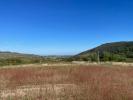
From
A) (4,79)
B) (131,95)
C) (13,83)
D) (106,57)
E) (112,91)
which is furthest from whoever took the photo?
(106,57)

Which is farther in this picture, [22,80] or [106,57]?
[106,57]

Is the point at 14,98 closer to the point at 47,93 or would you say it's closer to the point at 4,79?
the point at 47,93

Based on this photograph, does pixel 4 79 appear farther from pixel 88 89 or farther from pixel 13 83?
pixel 88 89

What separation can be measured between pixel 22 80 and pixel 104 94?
617 cm

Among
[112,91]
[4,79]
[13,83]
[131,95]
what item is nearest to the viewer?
[131,95]

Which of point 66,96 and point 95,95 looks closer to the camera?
point 95,95

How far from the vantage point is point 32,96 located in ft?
23.7

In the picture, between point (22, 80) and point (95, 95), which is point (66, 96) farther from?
point (22, 80)

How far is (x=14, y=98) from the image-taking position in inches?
281

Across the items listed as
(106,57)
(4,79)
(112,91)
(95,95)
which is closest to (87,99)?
(95,95)

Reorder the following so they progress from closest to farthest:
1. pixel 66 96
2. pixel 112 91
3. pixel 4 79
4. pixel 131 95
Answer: pixel 131 95, pixel 112 91, pixel 66 96, pixel 4 79

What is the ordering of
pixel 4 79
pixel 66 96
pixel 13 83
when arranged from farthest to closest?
pixel 4 79 < pixel 13 83 < pixel 66 96

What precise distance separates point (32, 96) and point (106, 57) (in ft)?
133

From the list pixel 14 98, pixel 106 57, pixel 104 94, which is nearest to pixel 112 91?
pixel 104 94
